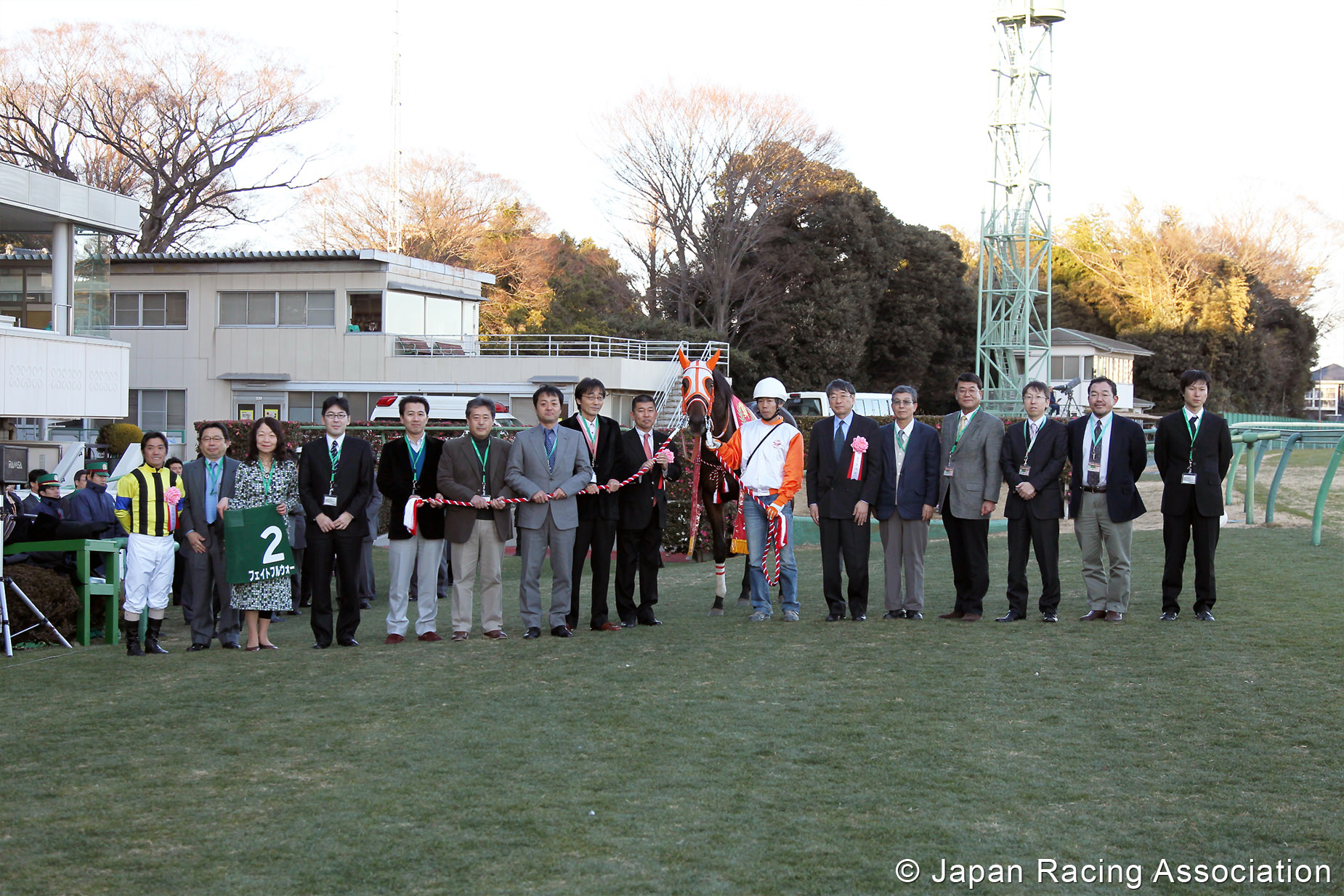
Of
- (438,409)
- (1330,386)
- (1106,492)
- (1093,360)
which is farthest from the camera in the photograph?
(1330,386)

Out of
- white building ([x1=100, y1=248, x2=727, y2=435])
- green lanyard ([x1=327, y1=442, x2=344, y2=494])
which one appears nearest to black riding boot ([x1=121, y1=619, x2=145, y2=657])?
green lanyard ([x1=327, y1=442, x2=344, y2=494])

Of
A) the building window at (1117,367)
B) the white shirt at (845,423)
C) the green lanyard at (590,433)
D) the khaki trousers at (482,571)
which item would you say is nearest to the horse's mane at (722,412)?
the white shirt at (845,423)

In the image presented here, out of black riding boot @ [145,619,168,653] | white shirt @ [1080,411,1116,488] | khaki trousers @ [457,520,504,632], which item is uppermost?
white shirt @ [1080,411,1116,488]

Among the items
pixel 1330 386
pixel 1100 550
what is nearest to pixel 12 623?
pixel 1100 550

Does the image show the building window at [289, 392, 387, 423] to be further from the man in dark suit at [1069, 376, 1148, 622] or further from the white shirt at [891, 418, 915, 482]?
the man in dark suit at [1069, 376, 1148, 622]

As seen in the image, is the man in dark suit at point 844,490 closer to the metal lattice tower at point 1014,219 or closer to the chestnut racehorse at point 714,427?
the chestnut racehorse at point 714,427

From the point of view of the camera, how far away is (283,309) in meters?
32.2

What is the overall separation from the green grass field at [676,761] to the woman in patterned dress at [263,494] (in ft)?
1.05

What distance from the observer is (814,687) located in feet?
21.8

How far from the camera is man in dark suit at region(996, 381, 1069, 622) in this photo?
877 centimetres

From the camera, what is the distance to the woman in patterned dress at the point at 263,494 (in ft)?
26.8

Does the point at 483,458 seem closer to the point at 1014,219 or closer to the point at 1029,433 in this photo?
the point at 1029,433

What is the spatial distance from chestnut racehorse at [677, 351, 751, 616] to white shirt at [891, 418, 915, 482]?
45.3 inches

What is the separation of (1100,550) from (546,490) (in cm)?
402
